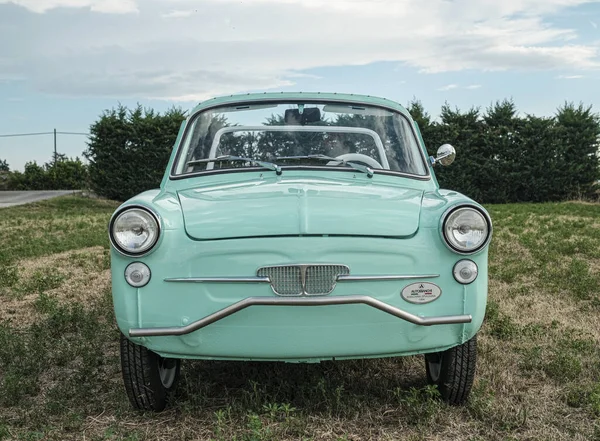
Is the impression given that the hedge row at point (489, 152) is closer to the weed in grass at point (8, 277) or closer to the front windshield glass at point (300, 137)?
the weed in grass at point (8, 277)

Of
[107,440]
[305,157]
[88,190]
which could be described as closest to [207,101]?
[305,157]

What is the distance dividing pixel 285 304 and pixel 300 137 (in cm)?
157

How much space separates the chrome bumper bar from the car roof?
180 cm

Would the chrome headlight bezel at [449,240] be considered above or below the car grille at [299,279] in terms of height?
above

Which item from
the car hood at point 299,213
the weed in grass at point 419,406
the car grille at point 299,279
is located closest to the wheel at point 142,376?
the car hood at point 299,213

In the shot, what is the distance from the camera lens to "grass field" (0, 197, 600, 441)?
318 cm

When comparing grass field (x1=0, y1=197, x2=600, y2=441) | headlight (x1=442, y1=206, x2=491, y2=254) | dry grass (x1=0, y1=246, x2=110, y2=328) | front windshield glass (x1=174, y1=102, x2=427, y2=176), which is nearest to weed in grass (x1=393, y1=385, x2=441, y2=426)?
grass field (x1=0, y1=197, x2=600, y2=441)

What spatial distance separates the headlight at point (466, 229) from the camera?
9.86ft

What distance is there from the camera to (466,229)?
305cm

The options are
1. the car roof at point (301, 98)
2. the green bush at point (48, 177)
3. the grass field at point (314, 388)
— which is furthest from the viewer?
the green bush at point (48, 177)

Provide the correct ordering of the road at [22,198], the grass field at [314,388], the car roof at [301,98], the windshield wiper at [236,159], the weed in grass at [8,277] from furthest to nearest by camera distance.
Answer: the road at [22,198] < the weed in grass at [8,277] < the car roof at [301,98] < the windshield wiper at [236,159] < the grass field at [314,388]

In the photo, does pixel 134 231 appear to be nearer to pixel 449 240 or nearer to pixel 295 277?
pixel 295 277

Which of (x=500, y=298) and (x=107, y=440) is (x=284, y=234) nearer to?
(x=107, y=440)

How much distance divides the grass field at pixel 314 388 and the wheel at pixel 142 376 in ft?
0.28
